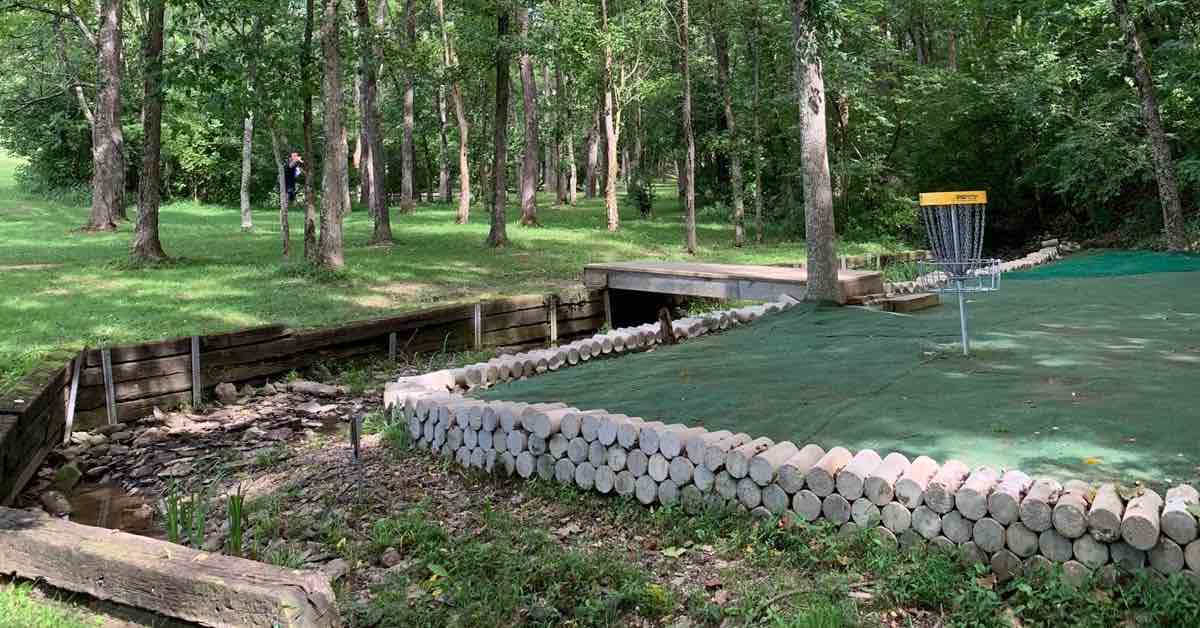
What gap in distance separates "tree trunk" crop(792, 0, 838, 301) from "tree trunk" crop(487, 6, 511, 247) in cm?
830

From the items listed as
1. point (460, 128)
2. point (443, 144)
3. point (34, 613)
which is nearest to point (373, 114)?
point (460, 128)

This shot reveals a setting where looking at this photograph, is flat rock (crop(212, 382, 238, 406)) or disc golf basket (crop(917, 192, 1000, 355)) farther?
flat rock (crop(212, 382, 238, 406))

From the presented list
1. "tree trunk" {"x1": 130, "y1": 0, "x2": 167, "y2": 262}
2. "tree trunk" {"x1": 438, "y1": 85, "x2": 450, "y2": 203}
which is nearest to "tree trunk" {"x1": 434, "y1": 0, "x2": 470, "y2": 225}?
"tree trunk" {"x1": 438, "y1": 85, "x2": 450, "y2": 203}

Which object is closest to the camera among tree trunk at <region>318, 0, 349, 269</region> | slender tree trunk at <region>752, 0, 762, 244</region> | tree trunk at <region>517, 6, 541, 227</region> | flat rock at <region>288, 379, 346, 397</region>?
flat rock at <region>288, 379, 346, 397</region>

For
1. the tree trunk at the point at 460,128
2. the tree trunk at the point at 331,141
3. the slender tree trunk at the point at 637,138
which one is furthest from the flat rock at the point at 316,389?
the slender tree trunk at the point at 637,138

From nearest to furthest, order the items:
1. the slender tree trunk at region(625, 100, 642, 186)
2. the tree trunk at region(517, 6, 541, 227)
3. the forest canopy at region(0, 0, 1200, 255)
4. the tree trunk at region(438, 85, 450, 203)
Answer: the forest canopy at region(0, 0, 1200, 255)
the tree trunk at region(517, 6, 541, 227)
the tree trunk at region(438, 85, 450, 203)
the slender tree trunk at region(625, 100, 642, 186)

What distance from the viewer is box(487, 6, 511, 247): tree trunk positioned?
1656 centimetres

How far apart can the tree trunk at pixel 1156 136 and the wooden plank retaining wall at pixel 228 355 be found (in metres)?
10.1

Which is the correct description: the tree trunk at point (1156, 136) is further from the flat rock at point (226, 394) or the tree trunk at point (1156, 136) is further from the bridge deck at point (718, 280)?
the flat rock at point (226, 394)

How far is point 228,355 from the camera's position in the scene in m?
8.24

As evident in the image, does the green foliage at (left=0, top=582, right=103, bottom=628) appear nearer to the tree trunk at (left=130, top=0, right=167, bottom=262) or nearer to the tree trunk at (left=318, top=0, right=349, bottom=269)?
the tree trunk at (left=318, top=0, right=349, bottom=269)

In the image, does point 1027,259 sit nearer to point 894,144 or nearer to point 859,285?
point 894,144

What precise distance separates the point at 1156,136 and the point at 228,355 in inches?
577

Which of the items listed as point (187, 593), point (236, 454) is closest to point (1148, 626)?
point (187, 593)
